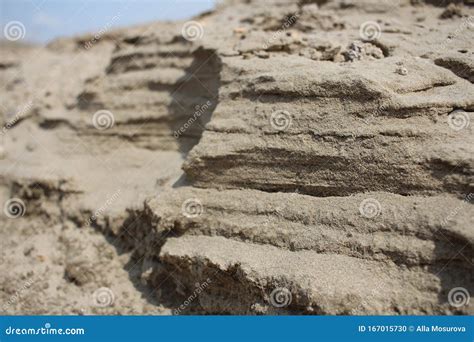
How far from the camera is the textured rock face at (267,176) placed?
4668 mm

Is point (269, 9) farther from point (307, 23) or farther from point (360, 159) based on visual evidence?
point (360, 159)

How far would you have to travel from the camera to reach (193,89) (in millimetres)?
8164

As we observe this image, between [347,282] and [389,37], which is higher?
[389,37]

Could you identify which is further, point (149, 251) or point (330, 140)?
point (149, 251)

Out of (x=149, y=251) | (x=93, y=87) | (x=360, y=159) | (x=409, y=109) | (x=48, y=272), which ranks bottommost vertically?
(x=48, y=272)

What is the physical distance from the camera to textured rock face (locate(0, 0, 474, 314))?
467 cm

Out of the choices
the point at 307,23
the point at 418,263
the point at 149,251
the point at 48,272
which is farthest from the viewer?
the point at 307,23

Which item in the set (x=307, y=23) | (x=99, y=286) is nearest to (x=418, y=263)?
(x=99, y=286)

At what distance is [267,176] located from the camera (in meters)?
5.64

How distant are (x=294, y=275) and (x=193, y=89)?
4436 mm

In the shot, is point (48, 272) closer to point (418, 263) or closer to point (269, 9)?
point (418, 263)

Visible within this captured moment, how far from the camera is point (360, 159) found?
5098 mm

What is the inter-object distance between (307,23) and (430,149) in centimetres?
400

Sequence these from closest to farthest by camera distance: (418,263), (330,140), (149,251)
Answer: (418,263) → (330,140) → (149,251)
